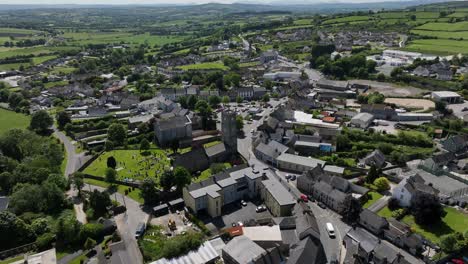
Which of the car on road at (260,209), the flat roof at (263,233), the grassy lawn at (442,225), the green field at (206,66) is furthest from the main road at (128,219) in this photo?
the green field at (206,66)

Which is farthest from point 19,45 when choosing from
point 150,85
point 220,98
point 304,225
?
point 304,225

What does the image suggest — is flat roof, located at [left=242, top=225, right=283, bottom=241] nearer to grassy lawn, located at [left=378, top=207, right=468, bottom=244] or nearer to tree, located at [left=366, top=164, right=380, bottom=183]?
grassy lawn, located at [left=378, top=207, right=468, bottom=244]

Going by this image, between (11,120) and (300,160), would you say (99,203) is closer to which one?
(300,160)

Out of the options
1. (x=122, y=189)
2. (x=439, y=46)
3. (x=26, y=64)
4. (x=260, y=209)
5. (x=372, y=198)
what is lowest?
(x=122, y=189)

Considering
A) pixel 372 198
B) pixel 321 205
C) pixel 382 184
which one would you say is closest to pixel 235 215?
pixel 321 205

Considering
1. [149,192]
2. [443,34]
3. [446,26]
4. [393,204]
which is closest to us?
[393,204]

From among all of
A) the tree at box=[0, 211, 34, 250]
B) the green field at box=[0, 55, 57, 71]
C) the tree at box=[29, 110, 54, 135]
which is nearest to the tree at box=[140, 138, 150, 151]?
the tree at box=[0, 211, 34, 250]
